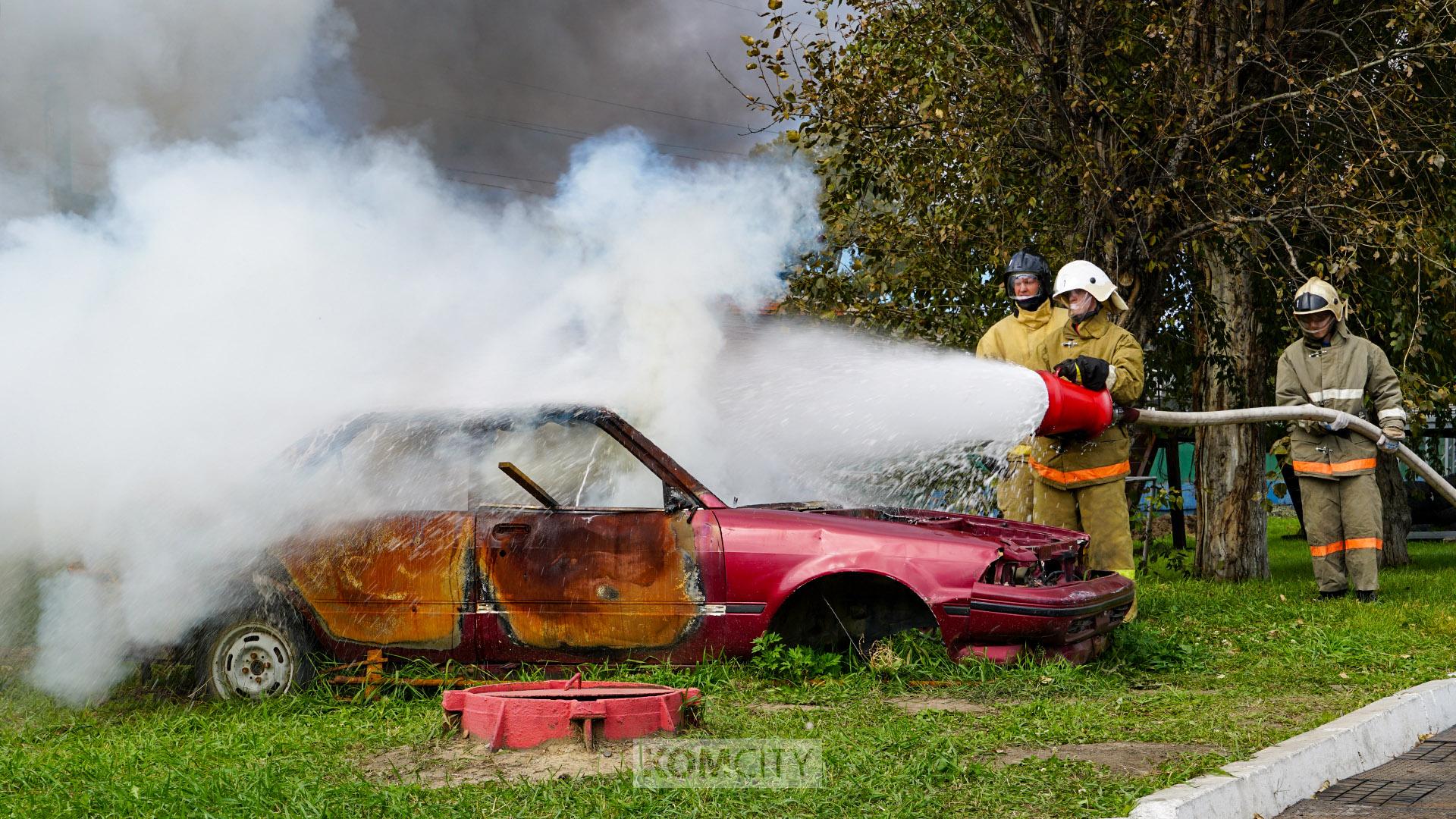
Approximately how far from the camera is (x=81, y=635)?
18.7ft

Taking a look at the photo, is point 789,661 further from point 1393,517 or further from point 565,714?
point 1393,517

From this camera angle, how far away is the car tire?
18.9ft

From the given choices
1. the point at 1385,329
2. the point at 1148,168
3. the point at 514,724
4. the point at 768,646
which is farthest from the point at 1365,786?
the point at 1385,329

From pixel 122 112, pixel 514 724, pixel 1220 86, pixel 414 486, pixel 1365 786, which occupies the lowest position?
pixel 1365 786

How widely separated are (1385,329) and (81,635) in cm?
948

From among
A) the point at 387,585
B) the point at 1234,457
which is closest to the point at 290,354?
the point at 387,585

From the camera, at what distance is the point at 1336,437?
358 inches

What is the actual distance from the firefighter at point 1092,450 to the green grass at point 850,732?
2.45 ft

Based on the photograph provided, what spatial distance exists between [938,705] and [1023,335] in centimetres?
313

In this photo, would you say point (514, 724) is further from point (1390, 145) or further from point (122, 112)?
point (1390, 145)

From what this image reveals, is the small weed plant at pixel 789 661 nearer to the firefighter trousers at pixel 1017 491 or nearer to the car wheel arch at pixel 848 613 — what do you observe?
the car wheel arch at pixel 848 613

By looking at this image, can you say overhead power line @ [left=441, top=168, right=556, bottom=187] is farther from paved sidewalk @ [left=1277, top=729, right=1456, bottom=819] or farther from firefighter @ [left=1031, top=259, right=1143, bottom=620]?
paved sidewalk @ [left=1277, top=729, right=1456, bottom=819]

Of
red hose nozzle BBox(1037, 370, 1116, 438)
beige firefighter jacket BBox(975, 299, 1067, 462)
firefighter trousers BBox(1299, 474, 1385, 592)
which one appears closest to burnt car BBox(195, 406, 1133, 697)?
red hose nozzle BBox(1037, 370, 1116, 438)

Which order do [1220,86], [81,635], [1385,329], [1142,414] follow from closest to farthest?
1. [81,635]
2. [1142,414]
3. [1220,86]
4. [1385,329]
